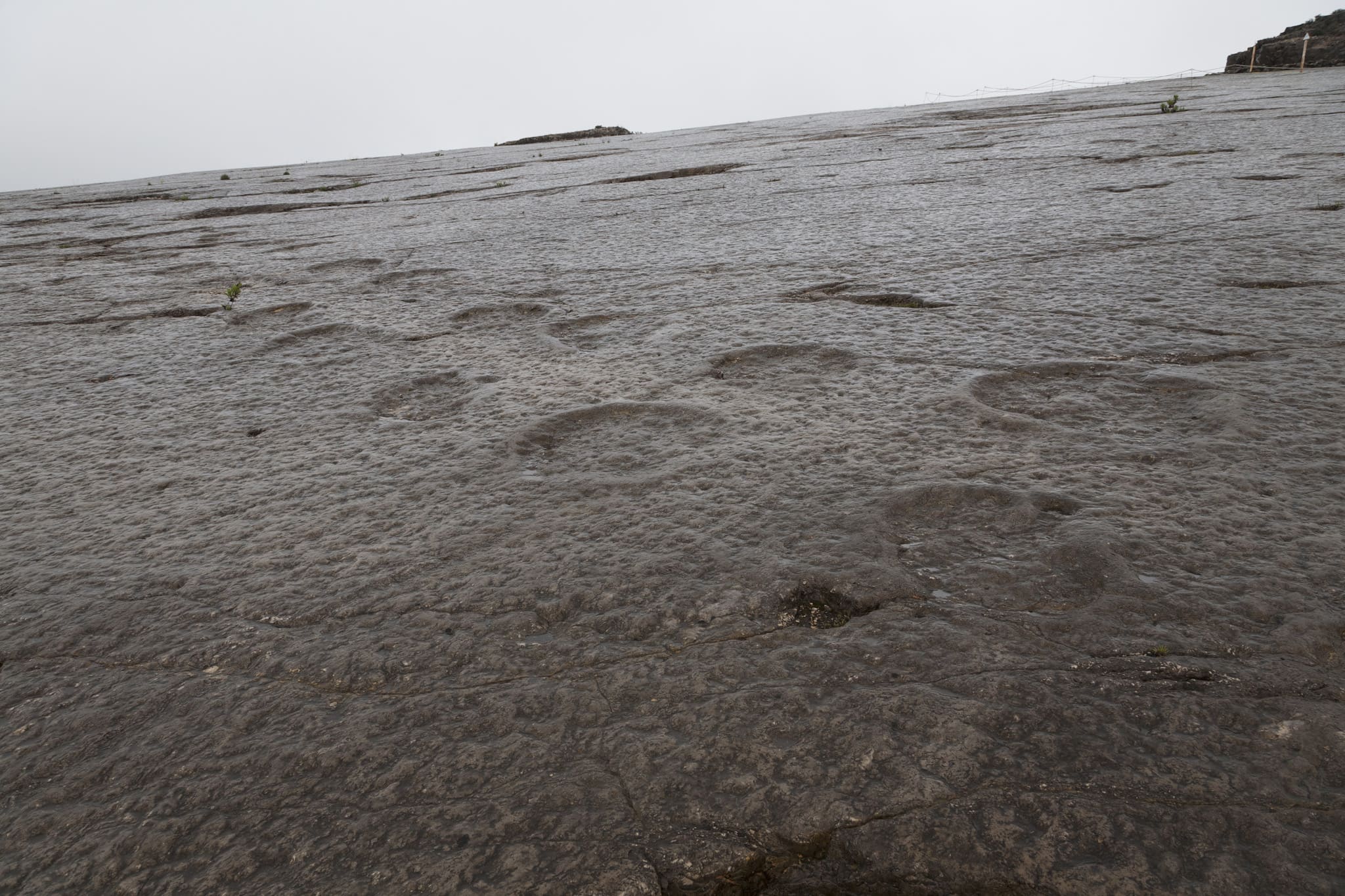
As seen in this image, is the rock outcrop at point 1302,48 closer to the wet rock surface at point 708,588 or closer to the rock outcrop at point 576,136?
the rock outcrop at point 576,136

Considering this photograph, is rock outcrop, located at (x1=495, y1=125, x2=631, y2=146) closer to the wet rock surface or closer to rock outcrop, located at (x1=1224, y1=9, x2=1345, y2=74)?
rock outcrop, located at (x1=1224, y1=9, x2=1345, y2=74)

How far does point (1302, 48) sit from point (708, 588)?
15395 mm

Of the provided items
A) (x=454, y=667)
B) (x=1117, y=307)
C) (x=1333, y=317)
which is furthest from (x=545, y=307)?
(x=1333, y=317)

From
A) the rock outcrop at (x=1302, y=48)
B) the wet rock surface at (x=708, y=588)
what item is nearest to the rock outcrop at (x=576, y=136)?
the rock outcrop at (x=1302, y=48)

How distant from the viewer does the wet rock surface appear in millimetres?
661

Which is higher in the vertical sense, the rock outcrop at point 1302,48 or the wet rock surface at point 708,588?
the rock outcrop at point 1302,48

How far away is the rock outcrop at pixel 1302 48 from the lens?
1188 centimetres

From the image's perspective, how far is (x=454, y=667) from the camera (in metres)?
0.86

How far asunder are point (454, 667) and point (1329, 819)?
710mm

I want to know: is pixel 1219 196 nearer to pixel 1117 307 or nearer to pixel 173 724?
pixel 1117 307

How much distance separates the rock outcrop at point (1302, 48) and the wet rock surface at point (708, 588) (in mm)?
12836

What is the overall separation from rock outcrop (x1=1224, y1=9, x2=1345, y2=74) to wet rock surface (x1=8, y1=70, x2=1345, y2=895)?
12.8 metres

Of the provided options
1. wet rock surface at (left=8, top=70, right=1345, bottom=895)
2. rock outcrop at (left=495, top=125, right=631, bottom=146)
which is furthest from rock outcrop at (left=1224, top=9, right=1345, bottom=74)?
wet rock surface at (left=8, top=70, right=1345, bottom=895)

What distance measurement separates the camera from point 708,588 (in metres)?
0.94
